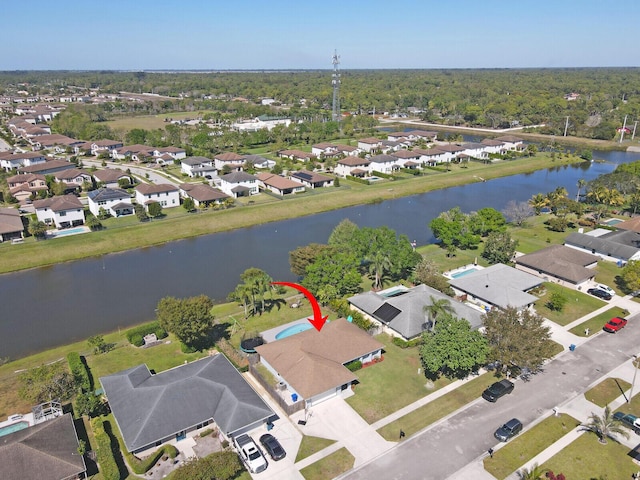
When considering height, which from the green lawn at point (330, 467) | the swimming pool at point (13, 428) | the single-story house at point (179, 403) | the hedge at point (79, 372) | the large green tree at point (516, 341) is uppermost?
the large green tree at point (516, 341)

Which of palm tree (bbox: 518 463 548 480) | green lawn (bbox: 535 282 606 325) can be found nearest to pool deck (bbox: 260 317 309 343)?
palm tree (bbox: 518 463 548 480)

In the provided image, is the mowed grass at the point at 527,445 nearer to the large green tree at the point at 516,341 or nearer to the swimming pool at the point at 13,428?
the large green tree at the point at 516,341

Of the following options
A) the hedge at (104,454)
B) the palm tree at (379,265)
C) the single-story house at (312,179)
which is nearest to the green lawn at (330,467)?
the hedge at (104,454)

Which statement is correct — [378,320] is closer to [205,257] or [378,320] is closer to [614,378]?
[614,378]

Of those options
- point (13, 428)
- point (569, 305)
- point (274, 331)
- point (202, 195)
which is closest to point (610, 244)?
point (569, 305)

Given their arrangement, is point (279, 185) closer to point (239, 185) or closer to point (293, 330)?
point (239, 185)

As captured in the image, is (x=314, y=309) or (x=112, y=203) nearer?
(x=314, y=309)
